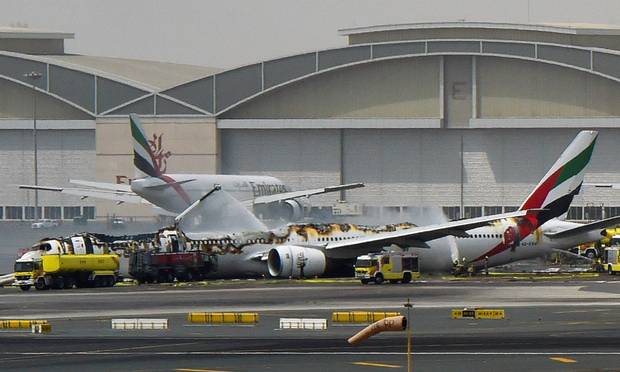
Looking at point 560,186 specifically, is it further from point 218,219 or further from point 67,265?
point 67,265

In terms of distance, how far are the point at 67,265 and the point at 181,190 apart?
35585 mm

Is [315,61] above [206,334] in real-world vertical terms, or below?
above

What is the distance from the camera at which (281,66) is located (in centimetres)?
13738

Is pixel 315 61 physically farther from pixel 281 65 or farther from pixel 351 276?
pixel 351 276

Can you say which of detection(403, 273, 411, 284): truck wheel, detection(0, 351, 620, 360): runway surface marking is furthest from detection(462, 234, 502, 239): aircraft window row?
detection(0, 351, 620, 360): runway surface marking

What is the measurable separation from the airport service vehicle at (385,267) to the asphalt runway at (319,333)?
3556 millimetres

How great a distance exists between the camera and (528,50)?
432 ft

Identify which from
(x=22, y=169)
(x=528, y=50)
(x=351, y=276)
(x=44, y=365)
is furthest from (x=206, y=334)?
(x=22, y=169)

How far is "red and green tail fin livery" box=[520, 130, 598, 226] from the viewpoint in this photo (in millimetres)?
82312

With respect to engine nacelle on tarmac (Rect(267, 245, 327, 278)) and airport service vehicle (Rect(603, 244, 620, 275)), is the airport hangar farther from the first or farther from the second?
engine nacelle on tarmac (Rect(267, 245, 327, 278))

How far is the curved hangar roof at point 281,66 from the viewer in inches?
5172

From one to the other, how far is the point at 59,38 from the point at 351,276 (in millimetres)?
89457

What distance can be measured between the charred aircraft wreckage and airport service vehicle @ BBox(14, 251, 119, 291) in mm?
1740

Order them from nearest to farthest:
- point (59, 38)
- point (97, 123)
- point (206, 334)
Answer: point (206, 334) → point (97, 123) → point (59, 38)
